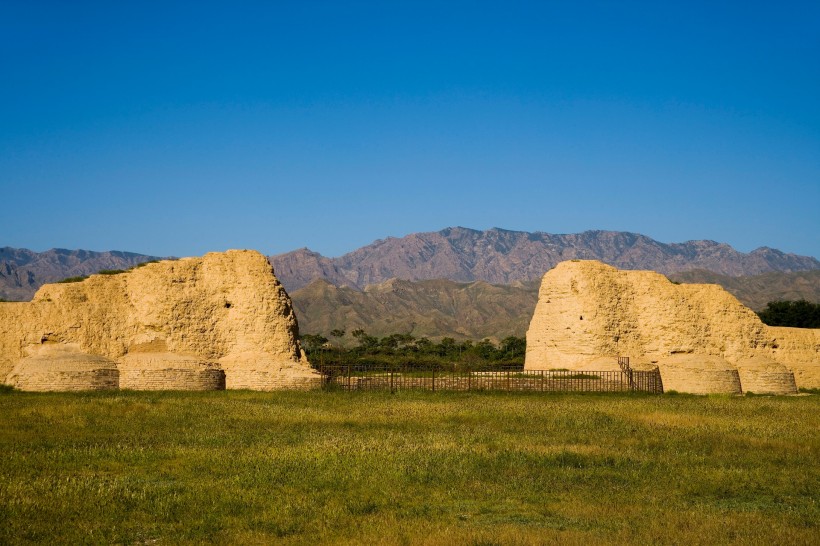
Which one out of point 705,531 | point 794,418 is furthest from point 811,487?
point 794,418

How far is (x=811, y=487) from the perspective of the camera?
1716 cm

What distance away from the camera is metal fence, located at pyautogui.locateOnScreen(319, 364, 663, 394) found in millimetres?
40406

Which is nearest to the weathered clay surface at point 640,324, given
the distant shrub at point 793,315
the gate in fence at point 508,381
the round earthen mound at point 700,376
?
the round earthen mound at point 700,376

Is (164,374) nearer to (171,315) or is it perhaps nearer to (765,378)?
(171,315)

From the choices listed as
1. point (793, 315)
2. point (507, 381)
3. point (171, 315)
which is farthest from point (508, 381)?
point (793, 315)

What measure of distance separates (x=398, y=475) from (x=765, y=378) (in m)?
33.4

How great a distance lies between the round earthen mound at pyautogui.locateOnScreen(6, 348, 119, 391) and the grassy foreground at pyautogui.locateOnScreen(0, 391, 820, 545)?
5851 millimetres

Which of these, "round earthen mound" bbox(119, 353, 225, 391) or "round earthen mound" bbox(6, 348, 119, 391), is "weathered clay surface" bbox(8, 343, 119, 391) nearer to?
"round earthen mound" bbox(6, 348, 119, 391)

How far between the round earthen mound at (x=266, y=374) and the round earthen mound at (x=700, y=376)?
18638 mm

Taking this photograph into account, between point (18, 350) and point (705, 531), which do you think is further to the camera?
point (18, 350)

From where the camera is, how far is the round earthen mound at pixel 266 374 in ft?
127

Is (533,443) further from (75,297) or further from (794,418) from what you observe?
(75,297)

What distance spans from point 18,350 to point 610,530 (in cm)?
3222

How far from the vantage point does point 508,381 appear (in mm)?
40969
